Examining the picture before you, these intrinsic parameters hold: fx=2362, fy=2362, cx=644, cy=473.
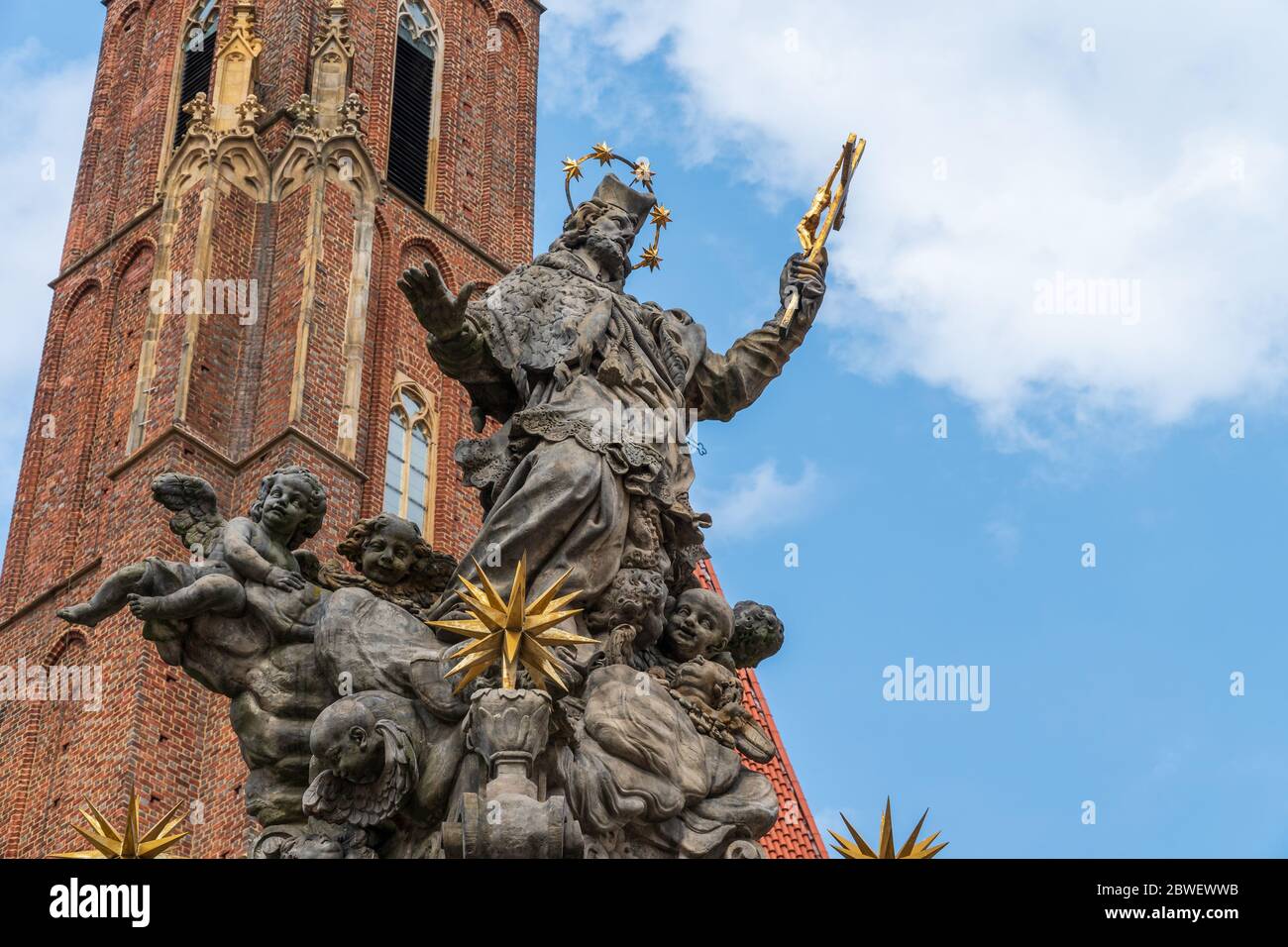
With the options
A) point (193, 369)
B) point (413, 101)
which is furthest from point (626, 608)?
point (413, 101)

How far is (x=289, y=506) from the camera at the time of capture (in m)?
7.78

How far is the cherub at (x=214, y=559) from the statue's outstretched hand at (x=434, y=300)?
68cm

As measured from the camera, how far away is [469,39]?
146ft

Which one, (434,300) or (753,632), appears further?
(753,632)

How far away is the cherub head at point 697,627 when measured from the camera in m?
8.03

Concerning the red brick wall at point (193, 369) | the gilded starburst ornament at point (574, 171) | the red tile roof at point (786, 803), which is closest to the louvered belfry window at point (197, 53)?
the red brick wall at point (193, 369)

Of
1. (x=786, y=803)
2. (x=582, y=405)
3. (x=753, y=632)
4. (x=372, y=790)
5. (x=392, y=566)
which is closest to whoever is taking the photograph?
(x=372, y=790)

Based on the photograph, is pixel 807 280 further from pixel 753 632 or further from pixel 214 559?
pixel 214 559

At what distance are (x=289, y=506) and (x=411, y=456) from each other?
29.0 metres

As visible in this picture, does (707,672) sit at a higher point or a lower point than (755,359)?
lower

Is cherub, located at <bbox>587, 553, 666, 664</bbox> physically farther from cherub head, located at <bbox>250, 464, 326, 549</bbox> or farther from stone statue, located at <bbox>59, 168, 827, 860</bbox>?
cherub head, located at <bbox>250, 464, 326, 549</bbox>

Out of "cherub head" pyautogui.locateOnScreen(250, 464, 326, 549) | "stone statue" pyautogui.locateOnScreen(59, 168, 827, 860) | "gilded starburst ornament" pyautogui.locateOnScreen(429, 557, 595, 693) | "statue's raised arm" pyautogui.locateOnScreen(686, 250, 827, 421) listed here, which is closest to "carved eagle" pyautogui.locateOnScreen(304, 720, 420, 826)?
"stone statue" pyautogui.locateOnScreen(59, 168, 827, 860)

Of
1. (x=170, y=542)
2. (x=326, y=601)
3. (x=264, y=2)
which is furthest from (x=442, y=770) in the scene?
(x=264, y=2)

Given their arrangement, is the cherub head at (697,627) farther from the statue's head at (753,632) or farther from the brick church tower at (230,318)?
the brick church tower at (230,318)
